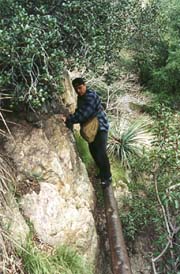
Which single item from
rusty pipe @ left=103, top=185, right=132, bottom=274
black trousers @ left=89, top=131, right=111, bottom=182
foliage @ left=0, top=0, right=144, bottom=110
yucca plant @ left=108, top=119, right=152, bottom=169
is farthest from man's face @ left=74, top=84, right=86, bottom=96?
yucca plant @ left=108, top=119, right=152, bottom=169

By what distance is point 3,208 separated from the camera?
497 centimetres

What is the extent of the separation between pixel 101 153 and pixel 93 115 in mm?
686

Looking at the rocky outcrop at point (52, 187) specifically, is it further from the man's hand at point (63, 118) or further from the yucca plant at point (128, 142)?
the yucca plant at point (128, 142)

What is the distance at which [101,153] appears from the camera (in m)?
6.72

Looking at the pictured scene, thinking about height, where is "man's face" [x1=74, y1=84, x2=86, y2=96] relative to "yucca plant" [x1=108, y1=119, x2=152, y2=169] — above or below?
above

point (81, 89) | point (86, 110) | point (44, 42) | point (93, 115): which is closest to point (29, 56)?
point (44, 42)

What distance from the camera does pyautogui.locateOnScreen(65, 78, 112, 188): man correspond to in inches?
243

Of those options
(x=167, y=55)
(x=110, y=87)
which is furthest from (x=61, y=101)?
(x=167, y=55)

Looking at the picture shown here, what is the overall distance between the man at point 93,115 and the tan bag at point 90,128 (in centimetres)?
7

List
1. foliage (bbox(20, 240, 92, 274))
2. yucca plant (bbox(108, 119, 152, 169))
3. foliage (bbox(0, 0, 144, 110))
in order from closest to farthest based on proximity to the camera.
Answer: foliage (bbox(20, 240, 92, 274)), foliage (bbox(0, 0, 144, 110)), yucca plant (bbox(108, 119, 152, 169))

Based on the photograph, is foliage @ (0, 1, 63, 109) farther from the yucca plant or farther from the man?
the yucca plant

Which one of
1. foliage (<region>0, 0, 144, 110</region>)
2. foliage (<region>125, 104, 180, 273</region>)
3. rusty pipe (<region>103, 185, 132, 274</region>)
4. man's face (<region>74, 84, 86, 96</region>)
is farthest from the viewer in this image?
foliage (<region>125, 104, 180, 273</region>)

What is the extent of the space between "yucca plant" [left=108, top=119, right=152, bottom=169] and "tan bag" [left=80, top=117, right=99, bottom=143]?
1.54m

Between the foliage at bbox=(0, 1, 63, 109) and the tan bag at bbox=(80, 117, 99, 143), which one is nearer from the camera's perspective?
the foliage at bbox=(0, 1, 63, 109)
